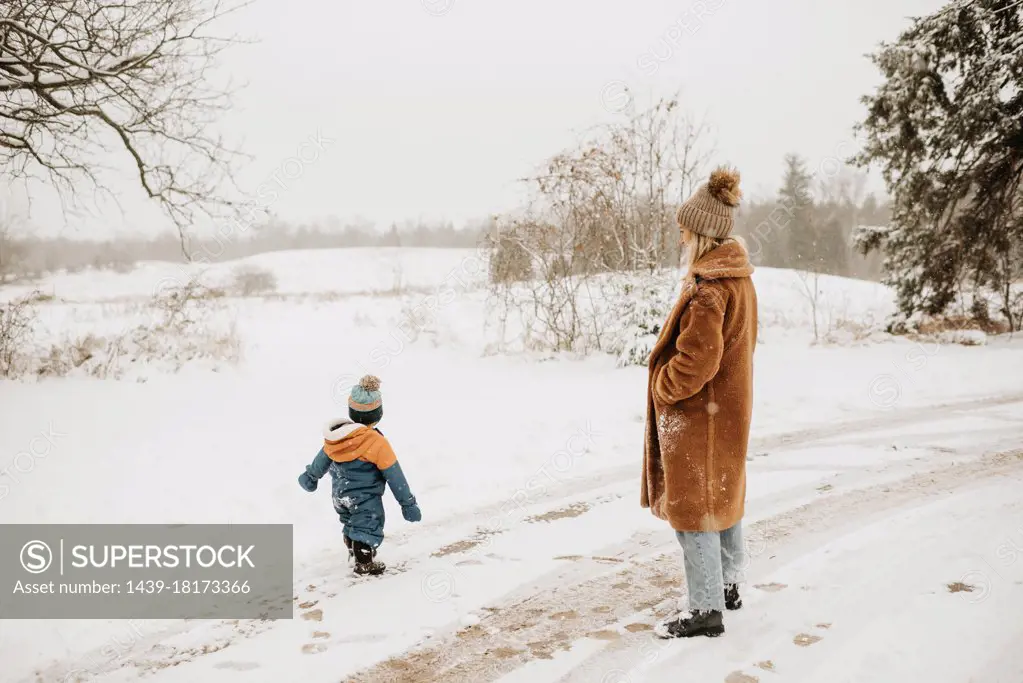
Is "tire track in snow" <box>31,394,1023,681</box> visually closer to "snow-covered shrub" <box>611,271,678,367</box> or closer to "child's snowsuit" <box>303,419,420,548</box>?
"child's snowsuit" <box>303,419,420,548</box>

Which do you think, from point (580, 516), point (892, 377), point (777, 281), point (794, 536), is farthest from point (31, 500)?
point (777, 281)

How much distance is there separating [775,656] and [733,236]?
1894 mm

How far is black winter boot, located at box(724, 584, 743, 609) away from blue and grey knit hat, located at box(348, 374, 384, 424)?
2.20m

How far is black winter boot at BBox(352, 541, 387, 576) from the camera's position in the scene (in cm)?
398

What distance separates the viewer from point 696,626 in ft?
9.83

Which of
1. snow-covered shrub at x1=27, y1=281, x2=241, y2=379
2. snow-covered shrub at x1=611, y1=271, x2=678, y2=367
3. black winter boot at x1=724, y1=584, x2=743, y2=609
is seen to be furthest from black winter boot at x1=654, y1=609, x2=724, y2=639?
snow-covered shrub at x1=27, y1=281, x2=241, y2=379

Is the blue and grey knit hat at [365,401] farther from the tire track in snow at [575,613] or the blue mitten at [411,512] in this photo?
the tire track in snow at [575,613]

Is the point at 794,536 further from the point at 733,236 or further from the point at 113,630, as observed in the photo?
the point at 113,630

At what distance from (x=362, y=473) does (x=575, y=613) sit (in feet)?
5.04

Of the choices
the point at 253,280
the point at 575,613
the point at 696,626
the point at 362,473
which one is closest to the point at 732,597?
the point at 696,626

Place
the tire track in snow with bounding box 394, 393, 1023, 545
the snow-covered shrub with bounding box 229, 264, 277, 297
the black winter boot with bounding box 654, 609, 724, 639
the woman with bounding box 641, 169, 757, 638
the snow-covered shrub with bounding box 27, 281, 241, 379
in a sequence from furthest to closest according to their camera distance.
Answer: the snow-covered shrub with bounding box 229, 264, 277, 297
the snow-covered shrub with bounding box 27, 281, 241, 379
the tire track in snow with bounding box 394, 393, 1023, 545
the black winter boot with bounding box 654, 609, 724, 639
the woman with bounding box 641, 169, 757, 638

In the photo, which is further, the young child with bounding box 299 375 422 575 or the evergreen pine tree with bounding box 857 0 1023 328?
the evergreen pine tree with bounding box 857 0 1023 328

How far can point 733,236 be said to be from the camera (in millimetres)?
3004

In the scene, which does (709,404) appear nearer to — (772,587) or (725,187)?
(725,187)
